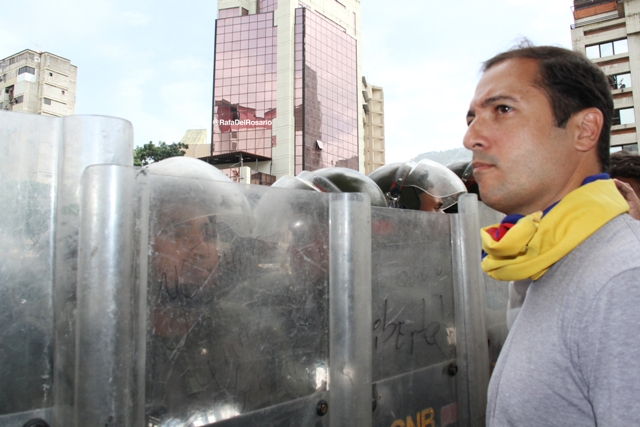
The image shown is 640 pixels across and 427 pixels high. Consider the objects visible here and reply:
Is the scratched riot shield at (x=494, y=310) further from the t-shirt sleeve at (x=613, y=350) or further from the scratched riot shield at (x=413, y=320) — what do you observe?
the t-shirt sleeve at (x=613, y=350)

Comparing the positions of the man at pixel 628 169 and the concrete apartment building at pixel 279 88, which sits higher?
the concrete apartment building at pixel 279 88

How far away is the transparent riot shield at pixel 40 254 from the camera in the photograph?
130 cm

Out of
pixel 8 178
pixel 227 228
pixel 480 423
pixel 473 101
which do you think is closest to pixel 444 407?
pixel 480 423

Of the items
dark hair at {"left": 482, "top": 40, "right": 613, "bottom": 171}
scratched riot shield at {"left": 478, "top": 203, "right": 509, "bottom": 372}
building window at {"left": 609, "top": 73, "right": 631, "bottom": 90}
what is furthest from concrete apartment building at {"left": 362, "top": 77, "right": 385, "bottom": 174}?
dark hair at {"left": 482, "top": 40, "right": 613, "bottom": 171}

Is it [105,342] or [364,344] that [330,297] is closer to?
[364,344]

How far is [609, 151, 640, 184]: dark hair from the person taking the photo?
2.14 m

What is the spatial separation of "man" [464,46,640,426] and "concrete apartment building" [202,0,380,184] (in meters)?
39.4

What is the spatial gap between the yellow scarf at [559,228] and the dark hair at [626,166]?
1.25 m

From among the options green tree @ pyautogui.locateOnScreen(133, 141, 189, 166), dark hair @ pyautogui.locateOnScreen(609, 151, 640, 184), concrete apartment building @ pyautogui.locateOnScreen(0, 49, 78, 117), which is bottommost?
dark hair @ pyautogui.locateOnScreen(609, 151, 640, 184)

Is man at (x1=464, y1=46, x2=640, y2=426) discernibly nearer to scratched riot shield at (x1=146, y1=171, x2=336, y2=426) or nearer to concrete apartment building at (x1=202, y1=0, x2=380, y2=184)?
scratched riot shield at (x1=146, y1=171, x2=336, y2=426)

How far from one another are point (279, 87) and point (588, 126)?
43.5 meters

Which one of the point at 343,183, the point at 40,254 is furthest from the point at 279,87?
the point at 40,254

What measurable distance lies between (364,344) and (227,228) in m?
0.81

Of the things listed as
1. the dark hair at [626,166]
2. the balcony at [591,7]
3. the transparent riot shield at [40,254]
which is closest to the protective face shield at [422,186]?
the dark hair at [626,166]
